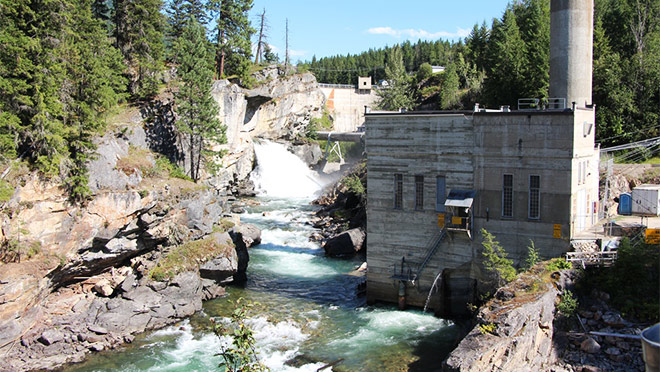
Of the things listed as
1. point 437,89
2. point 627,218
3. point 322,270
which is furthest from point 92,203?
point 437,89

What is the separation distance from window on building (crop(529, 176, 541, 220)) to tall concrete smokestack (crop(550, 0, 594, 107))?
789 cm

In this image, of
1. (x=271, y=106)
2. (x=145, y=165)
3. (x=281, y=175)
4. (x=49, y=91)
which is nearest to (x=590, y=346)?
(x=145, y=165)

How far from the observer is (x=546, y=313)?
20297mm

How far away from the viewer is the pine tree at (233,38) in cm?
5738

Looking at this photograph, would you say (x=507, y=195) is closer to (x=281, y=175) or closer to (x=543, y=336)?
(x=543, y=336)

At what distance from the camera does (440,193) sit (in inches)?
1044

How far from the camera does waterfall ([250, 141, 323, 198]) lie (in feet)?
200

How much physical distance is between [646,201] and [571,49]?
8509 mm

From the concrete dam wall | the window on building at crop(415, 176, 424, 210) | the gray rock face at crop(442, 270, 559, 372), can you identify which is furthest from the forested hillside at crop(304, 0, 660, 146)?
the gray rock face at crop(442, 270, 559, 372)

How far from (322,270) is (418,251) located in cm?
892

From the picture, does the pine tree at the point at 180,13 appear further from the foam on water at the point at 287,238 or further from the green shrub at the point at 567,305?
the green shrub at the point at 567,305

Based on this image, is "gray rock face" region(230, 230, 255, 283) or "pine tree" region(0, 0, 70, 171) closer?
"pine tree" region(0, 0, 70, 171)

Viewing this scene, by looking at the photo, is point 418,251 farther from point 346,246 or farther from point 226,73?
point 226,73

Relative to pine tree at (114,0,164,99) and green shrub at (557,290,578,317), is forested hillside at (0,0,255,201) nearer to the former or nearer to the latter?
pine tree at (114,0,164,99)
